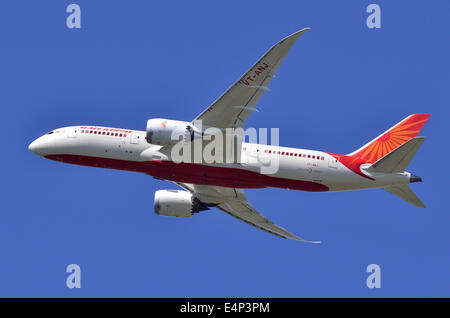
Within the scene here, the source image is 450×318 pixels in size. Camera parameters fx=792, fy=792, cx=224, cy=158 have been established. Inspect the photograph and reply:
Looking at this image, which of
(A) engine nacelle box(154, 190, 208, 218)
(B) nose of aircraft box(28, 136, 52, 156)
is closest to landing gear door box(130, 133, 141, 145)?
(A) engine nacelle box(154, 190, 208, 218)

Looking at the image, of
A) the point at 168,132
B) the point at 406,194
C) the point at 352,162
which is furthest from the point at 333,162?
the point at 168,132

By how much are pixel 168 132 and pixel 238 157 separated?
5143 mm

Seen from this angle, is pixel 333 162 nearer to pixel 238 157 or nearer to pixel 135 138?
pixel 238 157

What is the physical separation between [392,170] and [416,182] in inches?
70.8

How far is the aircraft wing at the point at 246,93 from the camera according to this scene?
47.4 metres

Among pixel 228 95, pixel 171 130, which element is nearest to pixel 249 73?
pixel 228 95

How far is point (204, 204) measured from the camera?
60250 millimetres

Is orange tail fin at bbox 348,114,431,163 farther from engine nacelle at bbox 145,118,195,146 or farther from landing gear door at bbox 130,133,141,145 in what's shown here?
landing gear door at bbox 130,133,141,145

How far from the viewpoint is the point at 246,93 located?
49688mm

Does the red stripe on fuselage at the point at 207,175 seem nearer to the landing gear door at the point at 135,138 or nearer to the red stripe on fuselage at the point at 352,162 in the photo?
the landing gear door at the point at 135,138

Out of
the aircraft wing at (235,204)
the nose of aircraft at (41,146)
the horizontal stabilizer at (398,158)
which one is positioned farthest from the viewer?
the aircraft wing at (235,204)

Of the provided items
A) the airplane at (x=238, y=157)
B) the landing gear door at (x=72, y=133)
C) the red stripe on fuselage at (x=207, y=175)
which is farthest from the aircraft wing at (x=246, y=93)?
the landing gear door at (x=72, y=133)

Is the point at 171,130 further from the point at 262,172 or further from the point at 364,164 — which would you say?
the point at 364,164

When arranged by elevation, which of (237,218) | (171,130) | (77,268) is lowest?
(77,268)
